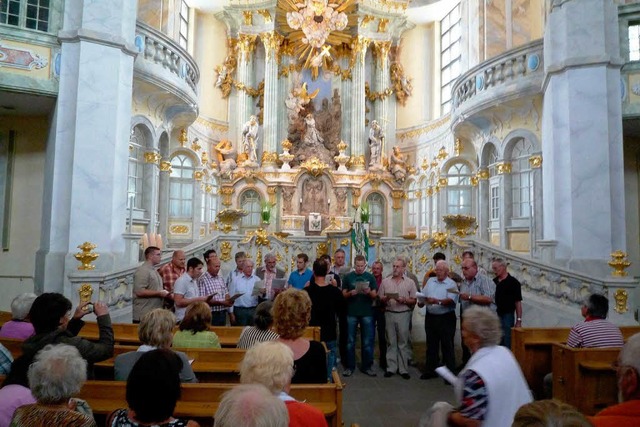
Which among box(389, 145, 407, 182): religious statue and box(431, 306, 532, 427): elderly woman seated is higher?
box(389, 145, 407, 182): religious statue

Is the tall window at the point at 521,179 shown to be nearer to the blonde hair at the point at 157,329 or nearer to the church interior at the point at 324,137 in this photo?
the church interior at the point at 324,137

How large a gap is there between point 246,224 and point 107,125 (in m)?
11.5

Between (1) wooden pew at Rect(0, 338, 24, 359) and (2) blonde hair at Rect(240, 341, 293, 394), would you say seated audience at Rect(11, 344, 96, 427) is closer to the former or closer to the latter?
(2) blonde hair at Rect(240, 341, 293, 394)

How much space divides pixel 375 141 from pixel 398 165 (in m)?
1.50

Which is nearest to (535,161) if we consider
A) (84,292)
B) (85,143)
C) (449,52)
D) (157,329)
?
(449,52)

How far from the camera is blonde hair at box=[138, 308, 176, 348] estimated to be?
3.25m

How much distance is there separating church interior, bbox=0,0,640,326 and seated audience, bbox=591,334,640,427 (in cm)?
706

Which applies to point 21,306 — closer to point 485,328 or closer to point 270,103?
point 485,328

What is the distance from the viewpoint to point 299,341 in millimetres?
3381

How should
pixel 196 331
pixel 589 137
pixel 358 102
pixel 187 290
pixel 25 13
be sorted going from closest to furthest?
pixel 196 331, pixel 187 290, pixel 25 13, pixel 589 137, pixel 358 102

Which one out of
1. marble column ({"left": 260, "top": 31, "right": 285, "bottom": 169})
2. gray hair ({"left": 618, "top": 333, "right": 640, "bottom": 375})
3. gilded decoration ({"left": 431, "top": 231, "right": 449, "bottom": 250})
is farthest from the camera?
marble column ({"left": 260, "top": 31, "right": 285, "bottom": 169})

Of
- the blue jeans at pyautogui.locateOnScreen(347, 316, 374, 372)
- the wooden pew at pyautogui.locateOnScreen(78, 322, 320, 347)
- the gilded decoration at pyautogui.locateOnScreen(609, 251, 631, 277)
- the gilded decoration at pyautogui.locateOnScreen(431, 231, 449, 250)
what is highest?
the gilded decoration at pyautogui.locateOnScreen(431, 231, 449, 250)

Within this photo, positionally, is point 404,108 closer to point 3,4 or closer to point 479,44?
point 479,44

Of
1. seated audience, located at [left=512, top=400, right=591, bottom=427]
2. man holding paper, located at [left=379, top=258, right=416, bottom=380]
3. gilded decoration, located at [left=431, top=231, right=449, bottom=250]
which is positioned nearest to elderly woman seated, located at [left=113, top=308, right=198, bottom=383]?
seated audience, located at [left=512, top=400, right=591, bottom=427]
